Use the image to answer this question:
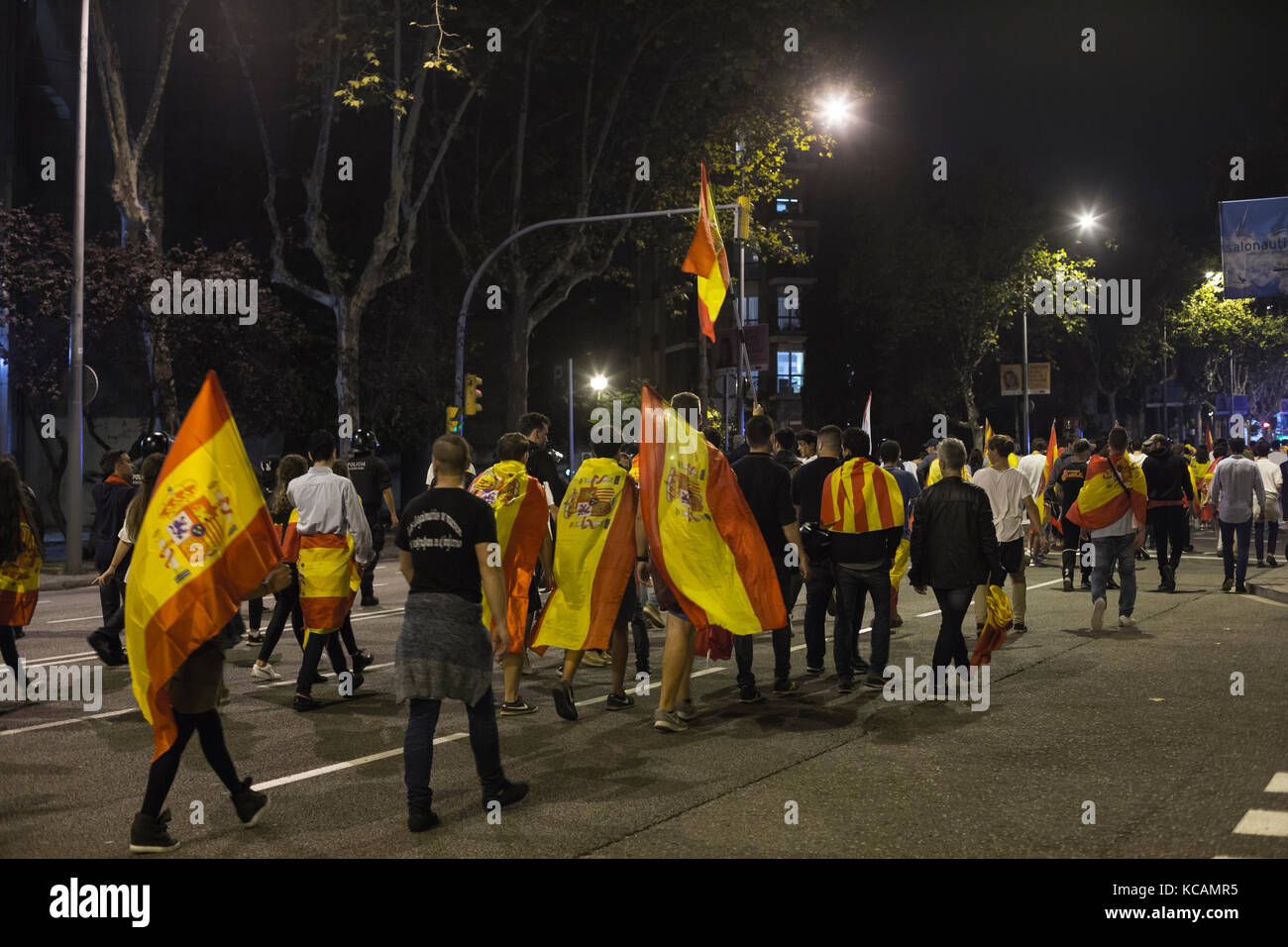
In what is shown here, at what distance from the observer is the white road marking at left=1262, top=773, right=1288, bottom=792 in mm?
6285

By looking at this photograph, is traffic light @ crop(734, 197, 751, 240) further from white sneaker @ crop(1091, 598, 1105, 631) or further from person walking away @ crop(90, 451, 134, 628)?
person walking away @ crop(90, 451, 134, 628)

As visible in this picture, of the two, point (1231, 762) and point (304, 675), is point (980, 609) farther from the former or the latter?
point (304, 675)

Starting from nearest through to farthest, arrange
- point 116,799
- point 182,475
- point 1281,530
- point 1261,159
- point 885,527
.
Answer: point 182,475 → point 116,799 → point 885,527 → point 1281,530 → point 1261,159

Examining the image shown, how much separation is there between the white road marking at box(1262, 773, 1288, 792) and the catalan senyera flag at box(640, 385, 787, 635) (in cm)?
303

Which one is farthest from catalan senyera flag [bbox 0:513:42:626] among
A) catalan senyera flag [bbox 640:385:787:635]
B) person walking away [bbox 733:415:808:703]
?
person walking away [bbox 733:415:808:703]

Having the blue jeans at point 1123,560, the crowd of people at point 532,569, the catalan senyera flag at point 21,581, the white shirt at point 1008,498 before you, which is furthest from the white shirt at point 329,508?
the blue jeans at point 1123,560

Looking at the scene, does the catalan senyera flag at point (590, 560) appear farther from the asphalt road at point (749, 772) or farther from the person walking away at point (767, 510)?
the person walking away at point (767, 510)

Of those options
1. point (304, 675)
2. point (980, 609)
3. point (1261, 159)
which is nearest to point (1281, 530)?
point (1261, 159)

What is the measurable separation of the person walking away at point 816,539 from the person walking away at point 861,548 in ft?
0.40

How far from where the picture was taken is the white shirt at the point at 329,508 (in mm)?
9117

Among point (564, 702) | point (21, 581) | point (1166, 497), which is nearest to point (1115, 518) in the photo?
point (1166, 497)
